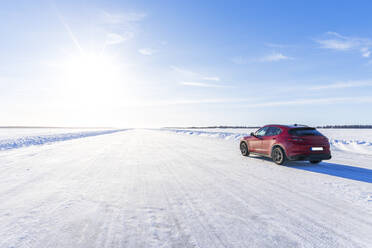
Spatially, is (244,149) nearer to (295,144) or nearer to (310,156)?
(295,144)

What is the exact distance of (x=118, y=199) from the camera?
4359 millimetres

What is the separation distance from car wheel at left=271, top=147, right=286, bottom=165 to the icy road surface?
1.83 metres

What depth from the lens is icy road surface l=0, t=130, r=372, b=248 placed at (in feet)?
9.17

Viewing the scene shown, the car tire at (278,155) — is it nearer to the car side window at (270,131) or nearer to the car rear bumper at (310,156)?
the car rear bumper at (310,156)

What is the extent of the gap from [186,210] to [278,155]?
6.25m

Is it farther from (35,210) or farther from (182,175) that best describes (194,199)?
(35,210)

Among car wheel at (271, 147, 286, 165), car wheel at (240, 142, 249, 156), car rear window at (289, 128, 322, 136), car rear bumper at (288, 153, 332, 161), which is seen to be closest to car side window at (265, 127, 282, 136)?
car rear window at (289, 128, 322, 136)

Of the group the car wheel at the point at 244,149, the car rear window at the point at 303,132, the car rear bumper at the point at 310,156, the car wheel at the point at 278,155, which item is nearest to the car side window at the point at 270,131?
the car wheel at the point at 278,155

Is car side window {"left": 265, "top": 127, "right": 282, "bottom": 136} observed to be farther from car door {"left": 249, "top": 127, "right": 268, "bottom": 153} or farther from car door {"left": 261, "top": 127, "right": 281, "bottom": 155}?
car door {"left": 249, "top": 127, "right": 268, "bottom": 153}

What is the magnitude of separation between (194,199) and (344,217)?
2.51 meters

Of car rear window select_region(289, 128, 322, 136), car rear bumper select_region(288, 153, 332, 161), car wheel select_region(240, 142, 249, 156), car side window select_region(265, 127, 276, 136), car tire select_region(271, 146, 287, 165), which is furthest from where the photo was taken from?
car wheel select_region(240, 142, 249, 156)

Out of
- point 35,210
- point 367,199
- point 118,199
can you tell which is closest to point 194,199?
point 118,199

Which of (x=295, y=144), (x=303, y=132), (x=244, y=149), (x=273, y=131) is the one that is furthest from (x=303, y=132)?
(x=244, y=149)

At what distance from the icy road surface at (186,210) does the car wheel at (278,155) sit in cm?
183
